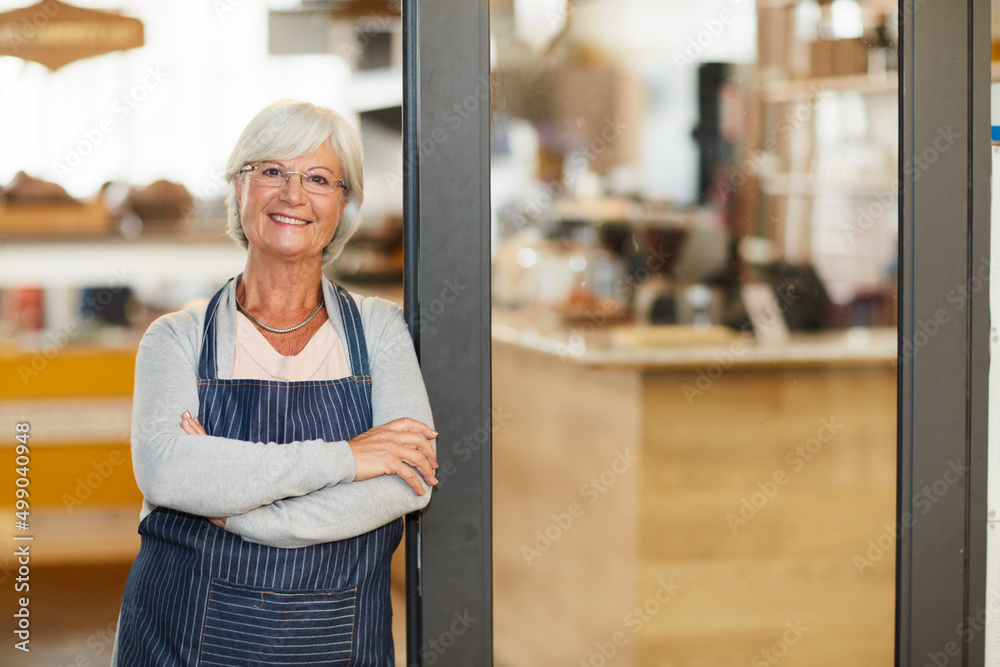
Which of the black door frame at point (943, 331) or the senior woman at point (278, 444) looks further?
the black door frame at point (943, 331)

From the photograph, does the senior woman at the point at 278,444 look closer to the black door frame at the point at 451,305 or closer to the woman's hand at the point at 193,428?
the woman's hand at the point at 193,428

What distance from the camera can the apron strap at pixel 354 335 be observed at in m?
1.40

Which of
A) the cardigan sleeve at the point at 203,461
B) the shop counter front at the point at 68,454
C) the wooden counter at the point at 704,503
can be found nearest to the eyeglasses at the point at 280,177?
the cardigan sleeve at the point at 203,461

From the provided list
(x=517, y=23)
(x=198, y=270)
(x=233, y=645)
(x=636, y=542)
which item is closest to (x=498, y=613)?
(x=233, y=645)

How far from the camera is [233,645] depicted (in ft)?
4.18

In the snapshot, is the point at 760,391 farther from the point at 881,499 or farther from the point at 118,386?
the point at 118,386

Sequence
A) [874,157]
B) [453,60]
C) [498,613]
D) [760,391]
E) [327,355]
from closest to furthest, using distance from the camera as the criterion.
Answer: [327,355] < [453,60] < [498,613] < [760,391] < [874,157]

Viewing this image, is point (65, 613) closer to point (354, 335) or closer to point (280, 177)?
point (354, 335)

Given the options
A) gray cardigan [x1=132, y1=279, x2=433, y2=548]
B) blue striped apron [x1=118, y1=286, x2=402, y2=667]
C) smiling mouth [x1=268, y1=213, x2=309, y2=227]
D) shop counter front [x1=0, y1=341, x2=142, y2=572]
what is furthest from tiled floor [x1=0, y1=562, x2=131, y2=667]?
smiling mouth [x1=268, y1=213, x2=309, y2=227]

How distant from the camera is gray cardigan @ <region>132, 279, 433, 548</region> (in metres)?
1.21

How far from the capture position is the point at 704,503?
2164 millimetres

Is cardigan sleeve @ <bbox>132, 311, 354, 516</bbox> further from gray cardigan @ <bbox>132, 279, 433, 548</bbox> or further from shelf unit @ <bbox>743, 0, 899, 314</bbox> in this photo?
shelf unit @ <bbox>743, 0, 899, 314</bbox>

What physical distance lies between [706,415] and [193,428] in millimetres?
1378

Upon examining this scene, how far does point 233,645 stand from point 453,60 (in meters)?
1.01
